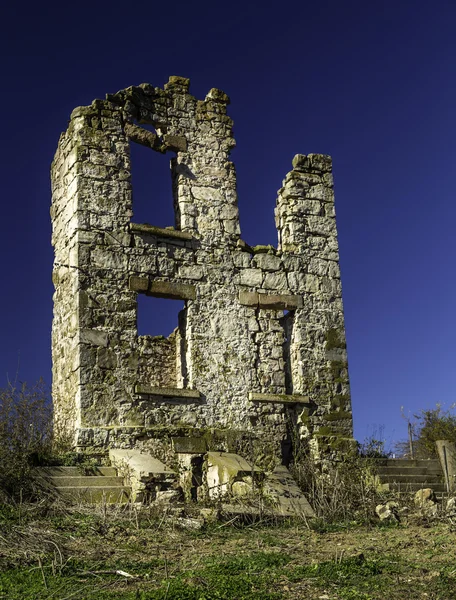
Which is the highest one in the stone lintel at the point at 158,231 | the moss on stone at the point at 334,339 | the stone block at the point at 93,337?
the stone lintel at the point at 158,231

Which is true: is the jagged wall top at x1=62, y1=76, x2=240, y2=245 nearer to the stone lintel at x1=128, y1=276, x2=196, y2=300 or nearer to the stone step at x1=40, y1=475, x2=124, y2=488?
the stone lintel at x1=128, y1=276, x2=196, y2=300

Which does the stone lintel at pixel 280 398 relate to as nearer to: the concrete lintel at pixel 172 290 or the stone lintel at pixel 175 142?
the concrete lintel at pixel 172 290

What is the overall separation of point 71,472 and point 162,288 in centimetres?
318

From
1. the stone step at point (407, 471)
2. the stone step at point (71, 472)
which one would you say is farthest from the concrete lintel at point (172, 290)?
the stone step at point (407, 471)

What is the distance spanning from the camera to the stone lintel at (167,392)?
418 inches

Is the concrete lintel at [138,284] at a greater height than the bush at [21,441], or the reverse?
the concrete lintel at [138,284]

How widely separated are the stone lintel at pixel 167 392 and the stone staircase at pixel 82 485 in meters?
1.51

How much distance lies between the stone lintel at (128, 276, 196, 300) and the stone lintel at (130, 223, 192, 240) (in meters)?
0.74

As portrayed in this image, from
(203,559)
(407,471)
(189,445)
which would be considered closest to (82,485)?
(189,445)

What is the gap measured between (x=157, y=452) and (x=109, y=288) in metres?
2.44

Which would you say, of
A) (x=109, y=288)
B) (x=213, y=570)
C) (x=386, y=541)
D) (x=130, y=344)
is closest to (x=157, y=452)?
(x=130, y=344)

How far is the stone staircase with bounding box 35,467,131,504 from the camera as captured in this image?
8.40 meters

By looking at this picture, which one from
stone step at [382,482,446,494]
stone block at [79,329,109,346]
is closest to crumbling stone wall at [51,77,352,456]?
stone block at [79,329,109,346]

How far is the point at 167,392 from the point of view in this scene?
10789 mm
